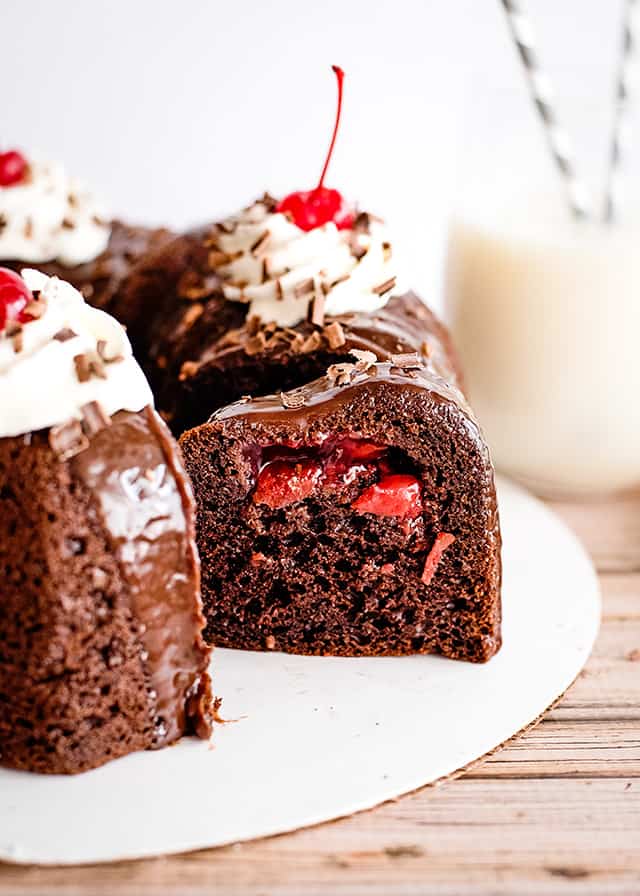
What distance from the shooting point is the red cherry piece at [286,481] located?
103 inches

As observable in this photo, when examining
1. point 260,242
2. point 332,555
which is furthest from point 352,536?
point 260,242

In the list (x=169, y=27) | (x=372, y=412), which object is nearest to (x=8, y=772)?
(x=372, y=412)

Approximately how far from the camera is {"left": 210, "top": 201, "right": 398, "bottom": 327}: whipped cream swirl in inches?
118

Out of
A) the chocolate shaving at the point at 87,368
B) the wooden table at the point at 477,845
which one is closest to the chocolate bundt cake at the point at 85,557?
the chocolate shaving at the point at 87,368

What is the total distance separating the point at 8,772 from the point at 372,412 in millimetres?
983

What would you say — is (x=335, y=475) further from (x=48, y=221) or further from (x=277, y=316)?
(x=48, y=221)

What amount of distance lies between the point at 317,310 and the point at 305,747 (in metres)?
1.03

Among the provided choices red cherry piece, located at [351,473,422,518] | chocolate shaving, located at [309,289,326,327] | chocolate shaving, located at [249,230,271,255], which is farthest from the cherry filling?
chocolate shaving, located at [249,230,271,255]

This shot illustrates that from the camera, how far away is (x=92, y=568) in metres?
2.23

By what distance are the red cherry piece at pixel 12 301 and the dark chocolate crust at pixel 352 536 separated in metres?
0.44

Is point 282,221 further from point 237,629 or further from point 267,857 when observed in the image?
point 267,857

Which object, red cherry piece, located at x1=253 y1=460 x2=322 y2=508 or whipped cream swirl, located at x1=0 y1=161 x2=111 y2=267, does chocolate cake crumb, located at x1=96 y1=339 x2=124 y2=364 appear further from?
whipped cream swirl, located at x1=0 y1=161 x2=111 y2=267

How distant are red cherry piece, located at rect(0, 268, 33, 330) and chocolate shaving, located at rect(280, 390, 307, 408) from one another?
1.77ft

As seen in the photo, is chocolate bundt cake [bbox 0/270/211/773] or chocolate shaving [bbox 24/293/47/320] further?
chocolate shaving [bbox 24/293/47/320]
